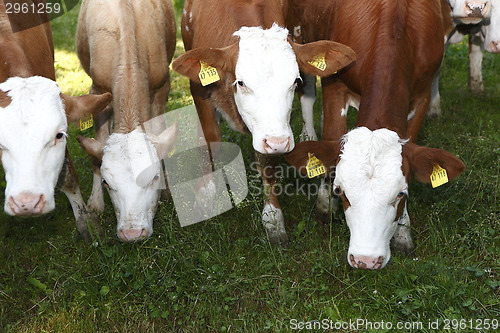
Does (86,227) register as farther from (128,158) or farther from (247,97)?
(247,97)

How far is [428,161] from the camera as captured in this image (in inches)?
156

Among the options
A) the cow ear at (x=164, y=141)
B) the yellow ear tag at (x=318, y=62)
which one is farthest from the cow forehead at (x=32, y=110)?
the yellow ear tag at (x=318, y=62)

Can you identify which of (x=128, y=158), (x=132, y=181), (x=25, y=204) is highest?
(x=25, y=204)

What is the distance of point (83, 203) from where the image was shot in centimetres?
523

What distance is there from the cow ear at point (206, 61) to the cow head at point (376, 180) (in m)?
1.21

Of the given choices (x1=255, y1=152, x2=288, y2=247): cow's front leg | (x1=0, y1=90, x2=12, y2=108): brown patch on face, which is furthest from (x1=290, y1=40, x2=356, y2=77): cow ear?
(x1=0, y1=90, x2=12, y2=108): brown patch on face

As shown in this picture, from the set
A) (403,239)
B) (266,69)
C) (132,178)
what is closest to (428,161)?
(403,239)

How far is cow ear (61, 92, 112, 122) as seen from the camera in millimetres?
4409

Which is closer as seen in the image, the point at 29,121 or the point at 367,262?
the point at 367,262

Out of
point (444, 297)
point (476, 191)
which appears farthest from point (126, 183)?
point (476, 191)

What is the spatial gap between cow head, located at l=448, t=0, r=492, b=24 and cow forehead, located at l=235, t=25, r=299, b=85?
7.11 feet

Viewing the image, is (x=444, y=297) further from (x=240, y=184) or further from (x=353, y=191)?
(x=240, y=184)

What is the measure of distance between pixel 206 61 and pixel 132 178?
3.69 ft

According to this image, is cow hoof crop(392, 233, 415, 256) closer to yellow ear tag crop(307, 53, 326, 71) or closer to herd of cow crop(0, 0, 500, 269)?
herd of cow crop(0, 0, 500, 269)
